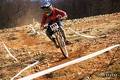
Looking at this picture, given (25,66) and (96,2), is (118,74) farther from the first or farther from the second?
(96,2)

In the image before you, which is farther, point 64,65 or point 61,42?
point 61,42

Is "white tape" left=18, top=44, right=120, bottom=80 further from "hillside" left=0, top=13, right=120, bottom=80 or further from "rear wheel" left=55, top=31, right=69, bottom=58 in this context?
"rear wheel" left=55, top=31, right=69, bottom=58

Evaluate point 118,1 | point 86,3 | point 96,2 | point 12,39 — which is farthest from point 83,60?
point 86,3

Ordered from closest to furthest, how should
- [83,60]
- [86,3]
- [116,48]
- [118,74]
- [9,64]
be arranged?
[118,74]
[83,60]
[116,48]
[9,64]
[86,3]

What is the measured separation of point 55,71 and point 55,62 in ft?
4.84

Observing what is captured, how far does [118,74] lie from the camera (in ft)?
36.6

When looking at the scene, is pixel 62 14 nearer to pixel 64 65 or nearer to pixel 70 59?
pixel 70 59

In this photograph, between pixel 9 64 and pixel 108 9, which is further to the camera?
pixel 108 9

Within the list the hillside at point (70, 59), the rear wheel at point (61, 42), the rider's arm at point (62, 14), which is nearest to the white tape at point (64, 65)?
the hillside at point (70, 59)

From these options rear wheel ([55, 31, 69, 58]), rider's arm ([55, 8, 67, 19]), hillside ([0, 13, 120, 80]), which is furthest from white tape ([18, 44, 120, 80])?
rider's arm ([55, 8, 67, 19])

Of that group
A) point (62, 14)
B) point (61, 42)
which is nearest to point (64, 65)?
point (61, 42)

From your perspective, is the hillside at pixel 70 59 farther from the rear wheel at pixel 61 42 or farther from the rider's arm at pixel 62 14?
the rider's arm at pixel 62 14

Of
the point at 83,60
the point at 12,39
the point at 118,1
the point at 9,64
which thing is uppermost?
the point at 83,60

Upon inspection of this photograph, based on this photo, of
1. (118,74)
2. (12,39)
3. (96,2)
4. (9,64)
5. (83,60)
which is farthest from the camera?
(96,2)
